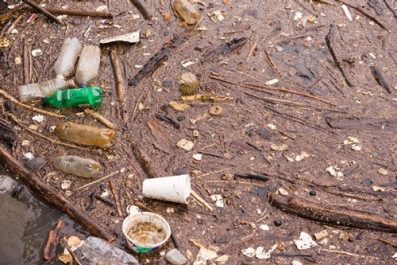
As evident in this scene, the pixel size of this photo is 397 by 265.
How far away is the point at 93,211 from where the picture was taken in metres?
3.49

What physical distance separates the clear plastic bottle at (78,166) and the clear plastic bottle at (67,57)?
1.11 metres

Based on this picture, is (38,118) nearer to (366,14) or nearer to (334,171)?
(334,171)

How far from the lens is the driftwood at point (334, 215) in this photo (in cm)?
350

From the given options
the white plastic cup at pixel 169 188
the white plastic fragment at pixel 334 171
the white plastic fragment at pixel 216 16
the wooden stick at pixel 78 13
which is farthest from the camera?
the white plastic fragment at pixel 216 16

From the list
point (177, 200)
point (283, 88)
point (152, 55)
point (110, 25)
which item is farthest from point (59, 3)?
point (177, 200)

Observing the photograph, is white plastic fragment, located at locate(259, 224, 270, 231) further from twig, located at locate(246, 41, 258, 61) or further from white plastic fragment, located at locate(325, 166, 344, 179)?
twig, located at locate(246, 41, 258, 61)

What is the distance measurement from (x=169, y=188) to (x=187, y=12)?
8.50 ft

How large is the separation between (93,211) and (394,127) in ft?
9.09

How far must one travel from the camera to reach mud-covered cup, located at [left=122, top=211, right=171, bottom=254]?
3168mm

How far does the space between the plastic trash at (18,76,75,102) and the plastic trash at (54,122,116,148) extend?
19.1 inches

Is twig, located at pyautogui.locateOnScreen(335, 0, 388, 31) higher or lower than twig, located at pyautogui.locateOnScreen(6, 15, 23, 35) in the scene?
lower

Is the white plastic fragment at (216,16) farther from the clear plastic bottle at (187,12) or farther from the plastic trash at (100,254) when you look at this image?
the plastic trash at (100,254)

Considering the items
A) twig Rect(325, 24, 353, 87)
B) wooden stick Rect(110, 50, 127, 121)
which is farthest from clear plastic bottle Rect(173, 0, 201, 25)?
twig Rect(325, 24, 353, 87)

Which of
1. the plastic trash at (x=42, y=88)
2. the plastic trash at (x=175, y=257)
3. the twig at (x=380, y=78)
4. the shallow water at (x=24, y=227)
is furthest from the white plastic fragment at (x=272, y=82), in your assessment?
the shallow water at (x=24, y=227)
